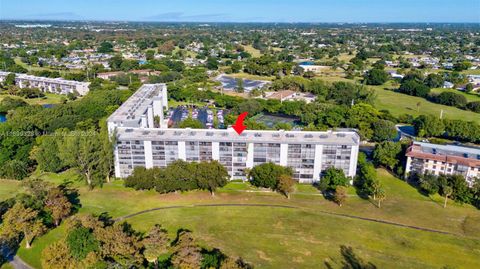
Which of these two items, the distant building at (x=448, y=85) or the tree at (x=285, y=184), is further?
the distant building at (x=448, y=85)

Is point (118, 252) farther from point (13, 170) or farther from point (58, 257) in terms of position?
point (13, 170)

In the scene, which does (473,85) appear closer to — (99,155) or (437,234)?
(437,234)

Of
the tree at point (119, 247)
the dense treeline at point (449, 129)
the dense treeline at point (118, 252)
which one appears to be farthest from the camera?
the dense treeline at point (449, 129)

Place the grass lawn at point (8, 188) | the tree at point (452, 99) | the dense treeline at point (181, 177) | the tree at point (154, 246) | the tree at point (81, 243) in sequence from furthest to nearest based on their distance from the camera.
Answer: the tree at point (452, 99)
the grass lawn at point (8, 188)
the dense treeline at point (181, 177)
the tree at point (154, 246)
the tree at point (81, 243)

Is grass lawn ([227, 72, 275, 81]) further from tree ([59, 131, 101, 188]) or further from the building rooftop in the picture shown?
tree ([59, 131, 101, 188])

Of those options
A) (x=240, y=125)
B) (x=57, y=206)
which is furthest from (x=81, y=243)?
(x=240, y=125)

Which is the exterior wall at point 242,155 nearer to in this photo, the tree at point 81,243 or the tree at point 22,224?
the tree at point 22,224

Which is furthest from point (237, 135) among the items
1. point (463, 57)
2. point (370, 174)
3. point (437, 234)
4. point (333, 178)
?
point (463, 57)

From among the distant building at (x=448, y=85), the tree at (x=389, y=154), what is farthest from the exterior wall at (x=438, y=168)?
the distant building at (x=448, y=85)
